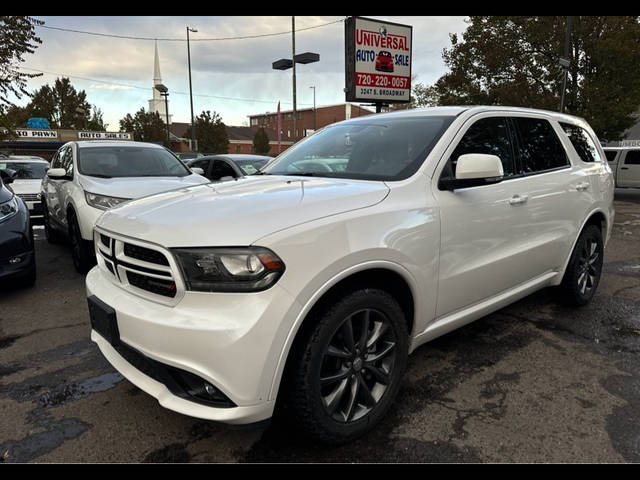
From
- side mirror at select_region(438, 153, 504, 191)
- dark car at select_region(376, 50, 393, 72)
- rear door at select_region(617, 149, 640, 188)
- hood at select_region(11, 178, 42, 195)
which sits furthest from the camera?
rear door at select_region(617, 149, 640, 188)

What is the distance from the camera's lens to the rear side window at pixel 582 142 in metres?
4.12

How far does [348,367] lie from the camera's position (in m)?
2.26

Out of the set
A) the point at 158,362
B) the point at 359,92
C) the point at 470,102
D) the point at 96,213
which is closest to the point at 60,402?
the point at 158,362

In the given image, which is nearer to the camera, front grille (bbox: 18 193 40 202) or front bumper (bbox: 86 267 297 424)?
front bumper (bbox: 86 267 297 424)

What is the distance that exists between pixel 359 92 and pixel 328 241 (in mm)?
10948

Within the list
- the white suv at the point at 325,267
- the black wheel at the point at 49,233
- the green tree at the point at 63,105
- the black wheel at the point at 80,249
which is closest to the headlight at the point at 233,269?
the white suv at the point at 325,267

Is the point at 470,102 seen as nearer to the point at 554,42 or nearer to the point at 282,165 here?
the point at 554,42

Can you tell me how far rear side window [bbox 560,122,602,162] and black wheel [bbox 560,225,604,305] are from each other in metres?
0.67

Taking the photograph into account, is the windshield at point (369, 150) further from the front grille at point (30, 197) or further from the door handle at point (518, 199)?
the front grille at point (30, 197)

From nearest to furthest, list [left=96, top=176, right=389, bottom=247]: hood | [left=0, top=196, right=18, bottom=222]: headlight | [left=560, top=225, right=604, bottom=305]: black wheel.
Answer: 1. [left=96, top=176, right=389, bottom=247]: hood
2. [left=560, top=225, right=604, bottom=305]: black wheel
3. [left=0, top=196, right=18, bottom=222]: headlight

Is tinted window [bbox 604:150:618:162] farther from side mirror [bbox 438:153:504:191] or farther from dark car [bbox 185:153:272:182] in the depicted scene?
side mirror [bbox 438:153:504:191]

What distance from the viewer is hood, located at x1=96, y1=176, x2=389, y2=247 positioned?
1.96m

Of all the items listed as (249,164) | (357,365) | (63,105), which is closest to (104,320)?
(357,365)

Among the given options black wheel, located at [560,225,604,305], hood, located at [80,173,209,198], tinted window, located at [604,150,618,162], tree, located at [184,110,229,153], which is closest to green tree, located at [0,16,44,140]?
hood, located at [80,173,209,198]
